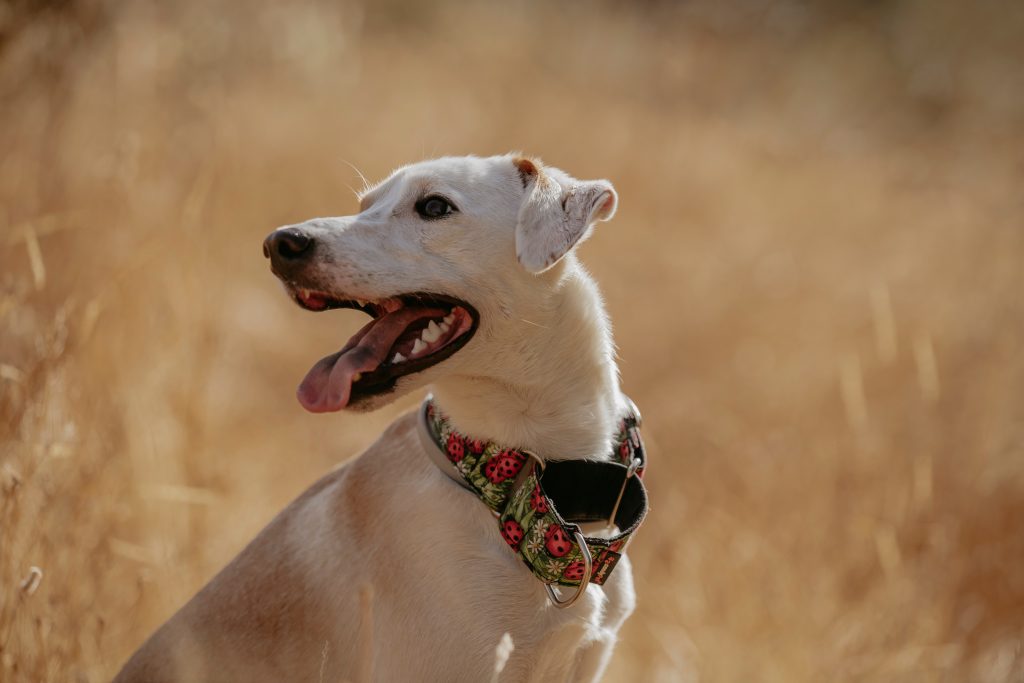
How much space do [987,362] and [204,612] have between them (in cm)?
439

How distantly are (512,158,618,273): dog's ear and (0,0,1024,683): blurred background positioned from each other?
125 centimetres

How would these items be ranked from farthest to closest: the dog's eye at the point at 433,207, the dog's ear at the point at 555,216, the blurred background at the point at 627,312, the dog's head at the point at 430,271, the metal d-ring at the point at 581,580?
the blurred background at the point at 627,312
the dog's eye at the point at 433,207
the dog's ear at the point at 555,216
the dog's head at the point at 430,271
the metal d-ring at the point at 581,580

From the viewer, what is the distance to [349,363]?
2.21 m

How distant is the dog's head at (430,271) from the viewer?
2.24 meters

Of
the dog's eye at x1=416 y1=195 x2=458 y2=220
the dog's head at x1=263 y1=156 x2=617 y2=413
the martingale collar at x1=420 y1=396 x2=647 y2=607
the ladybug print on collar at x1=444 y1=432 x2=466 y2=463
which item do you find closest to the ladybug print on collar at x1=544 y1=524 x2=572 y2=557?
the martingale collar at x1=420 y1=396 x2=647 y2=607

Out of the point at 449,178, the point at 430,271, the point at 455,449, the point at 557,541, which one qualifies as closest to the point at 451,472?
the point at 455,449

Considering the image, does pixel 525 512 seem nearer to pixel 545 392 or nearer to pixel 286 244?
pixel 545 392

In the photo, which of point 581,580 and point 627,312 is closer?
point 581,580

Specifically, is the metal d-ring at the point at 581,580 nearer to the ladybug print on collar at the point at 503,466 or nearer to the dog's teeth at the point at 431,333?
the ladybug print on collar at the point at 503,466

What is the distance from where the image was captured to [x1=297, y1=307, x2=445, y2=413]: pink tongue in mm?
2182

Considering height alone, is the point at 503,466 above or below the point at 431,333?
below

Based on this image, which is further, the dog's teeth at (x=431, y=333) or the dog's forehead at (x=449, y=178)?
the dog's forehead at (x=449, y=178)

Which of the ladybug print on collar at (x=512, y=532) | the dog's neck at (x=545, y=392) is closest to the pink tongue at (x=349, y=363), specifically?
the dog's neck at (x=545, y=392)

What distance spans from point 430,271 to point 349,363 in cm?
34
